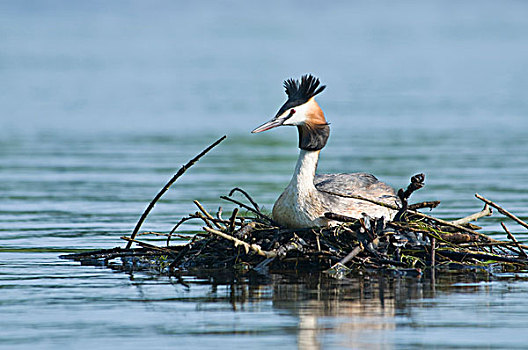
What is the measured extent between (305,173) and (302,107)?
24.9 inches

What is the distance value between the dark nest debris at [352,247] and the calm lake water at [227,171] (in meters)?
0.34

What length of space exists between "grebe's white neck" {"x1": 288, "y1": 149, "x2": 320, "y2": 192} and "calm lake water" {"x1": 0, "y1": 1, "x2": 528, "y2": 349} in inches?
38.5

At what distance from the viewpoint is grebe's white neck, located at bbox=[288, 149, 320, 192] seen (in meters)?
10.4

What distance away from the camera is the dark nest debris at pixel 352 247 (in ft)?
33.1

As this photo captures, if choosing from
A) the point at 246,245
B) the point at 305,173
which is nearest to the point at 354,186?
the point at 305,173

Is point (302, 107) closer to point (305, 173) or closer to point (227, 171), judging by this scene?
point (305, 173)

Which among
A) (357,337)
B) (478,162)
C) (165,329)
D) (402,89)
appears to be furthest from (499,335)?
(402,89)

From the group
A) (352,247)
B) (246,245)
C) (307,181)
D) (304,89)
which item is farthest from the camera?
(307,181)

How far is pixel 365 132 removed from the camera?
26547 millimetres

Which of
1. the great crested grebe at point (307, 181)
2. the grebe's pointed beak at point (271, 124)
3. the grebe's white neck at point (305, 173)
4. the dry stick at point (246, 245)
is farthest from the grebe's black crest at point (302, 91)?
the dry stick at point (246, 245)

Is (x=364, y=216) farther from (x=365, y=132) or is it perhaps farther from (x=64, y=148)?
(x=365, y=132)

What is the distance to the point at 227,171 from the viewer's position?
65.5 ft

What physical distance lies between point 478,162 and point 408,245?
10.6 metres

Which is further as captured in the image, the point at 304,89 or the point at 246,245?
the point at 304,89
